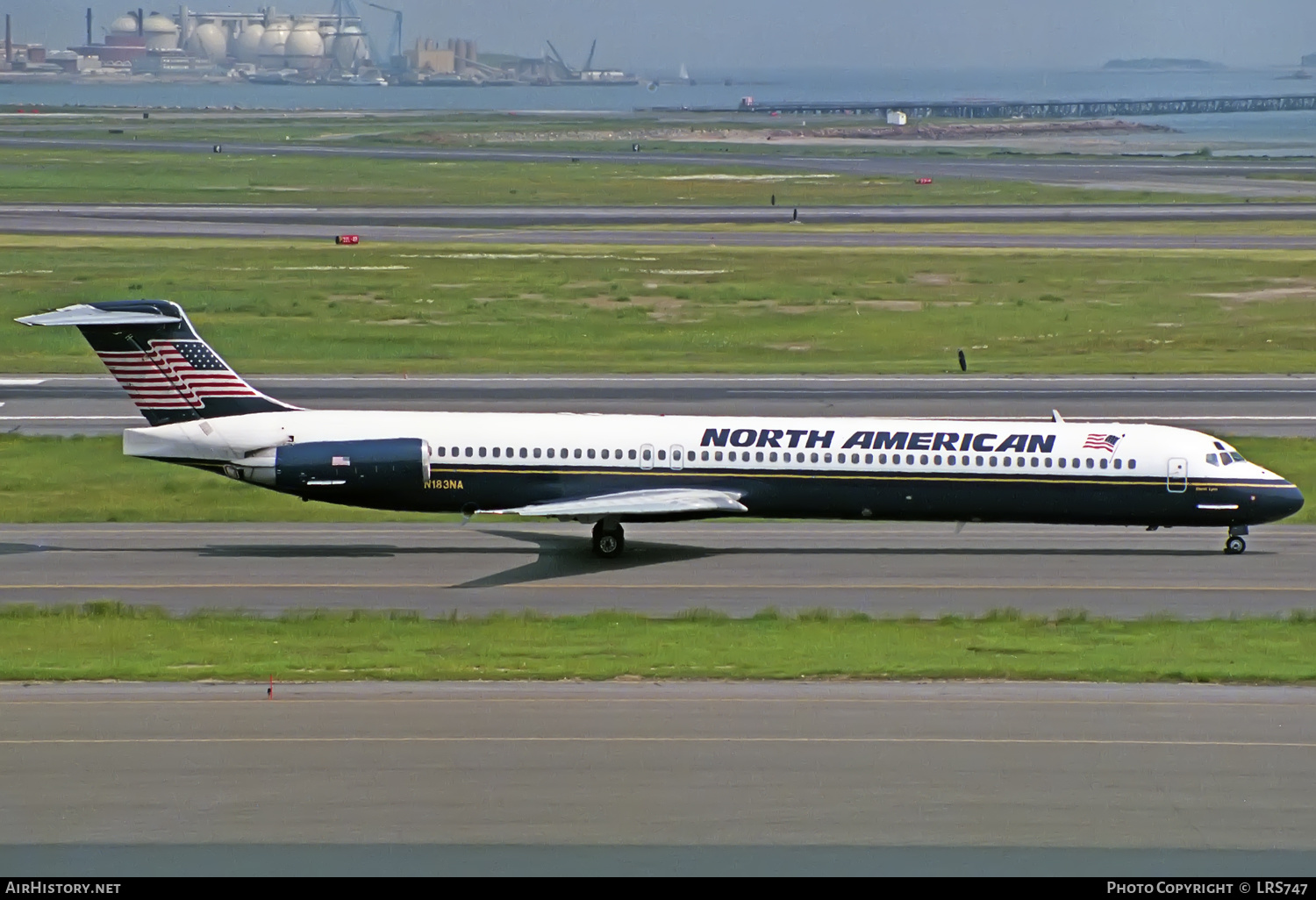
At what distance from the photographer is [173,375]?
39.9 meters

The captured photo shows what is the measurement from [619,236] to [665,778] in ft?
294

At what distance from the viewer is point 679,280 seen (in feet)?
300

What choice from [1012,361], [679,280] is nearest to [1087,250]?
[679,280]

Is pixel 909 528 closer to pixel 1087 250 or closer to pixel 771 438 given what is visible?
pixel 771 438

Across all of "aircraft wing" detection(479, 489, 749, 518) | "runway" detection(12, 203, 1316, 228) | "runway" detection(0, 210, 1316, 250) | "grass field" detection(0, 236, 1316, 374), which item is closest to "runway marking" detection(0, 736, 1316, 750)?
"aircraft wing" detection(479, 489, 749, 518)

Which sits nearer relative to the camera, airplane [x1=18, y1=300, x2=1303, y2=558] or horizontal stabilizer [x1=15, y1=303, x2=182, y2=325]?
horizontal stabilizer [x1=15, y1=303, x2=182, y2=325]

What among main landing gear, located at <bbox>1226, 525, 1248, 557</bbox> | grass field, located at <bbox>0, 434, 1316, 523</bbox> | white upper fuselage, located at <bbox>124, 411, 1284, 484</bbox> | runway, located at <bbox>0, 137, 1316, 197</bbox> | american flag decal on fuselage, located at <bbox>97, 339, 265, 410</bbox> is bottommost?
grass field, located at <bbox>0, 434, 1316, 523</bbox>

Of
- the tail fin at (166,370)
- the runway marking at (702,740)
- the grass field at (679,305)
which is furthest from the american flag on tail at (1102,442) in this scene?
the grass field at (679,305)

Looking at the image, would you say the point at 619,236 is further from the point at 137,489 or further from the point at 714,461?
the point at 714,461

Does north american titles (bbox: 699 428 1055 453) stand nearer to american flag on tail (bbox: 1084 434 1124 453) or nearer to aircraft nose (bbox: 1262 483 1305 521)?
american flag on tail (bbox: 1084 434 1124 453)

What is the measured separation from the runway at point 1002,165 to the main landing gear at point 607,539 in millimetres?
116275

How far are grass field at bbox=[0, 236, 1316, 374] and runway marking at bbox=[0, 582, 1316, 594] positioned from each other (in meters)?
31.6

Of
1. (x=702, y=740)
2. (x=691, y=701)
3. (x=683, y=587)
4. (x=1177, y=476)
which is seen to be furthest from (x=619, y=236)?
(x=702, y=740)

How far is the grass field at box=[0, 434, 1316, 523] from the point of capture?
44.2 m
